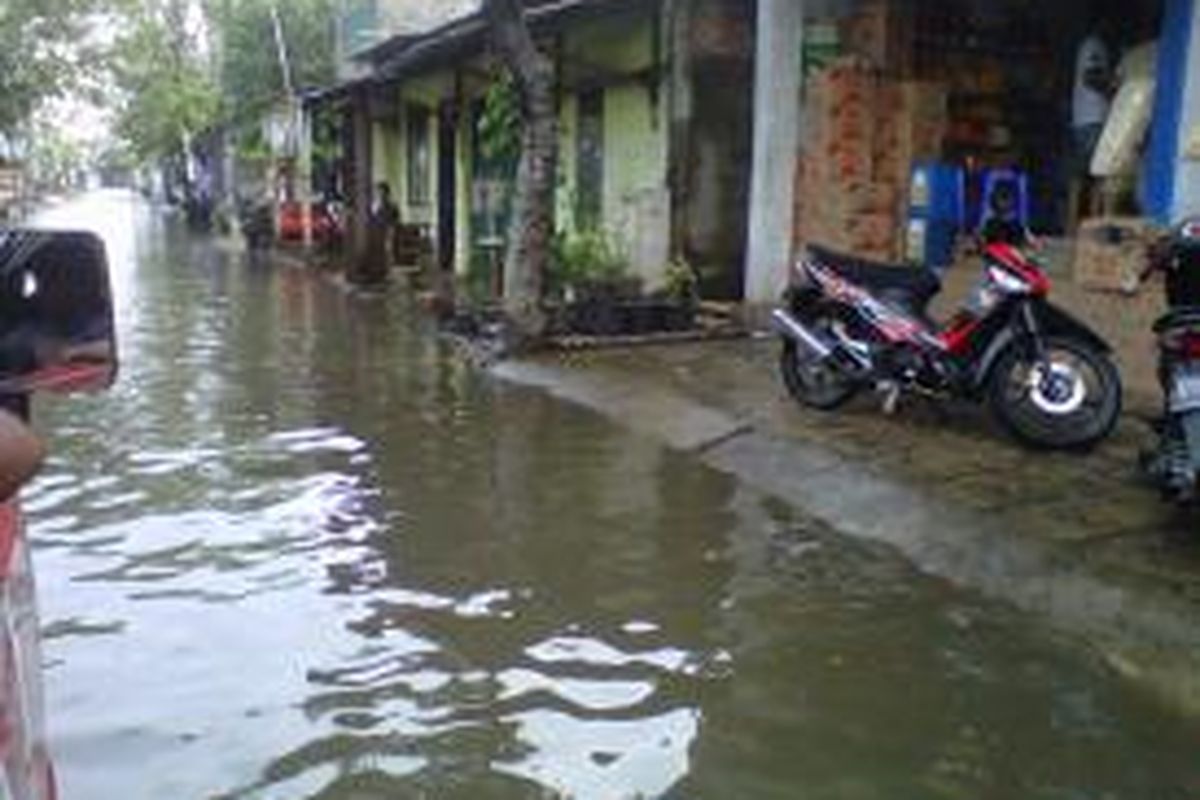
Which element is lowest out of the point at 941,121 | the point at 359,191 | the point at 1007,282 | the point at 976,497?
the point at 976,497

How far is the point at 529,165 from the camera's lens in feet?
46.4

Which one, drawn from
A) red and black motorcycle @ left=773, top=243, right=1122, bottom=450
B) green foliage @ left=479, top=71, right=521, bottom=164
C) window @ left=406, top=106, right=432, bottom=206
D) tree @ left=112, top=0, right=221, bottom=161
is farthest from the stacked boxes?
tree @ left=112, top=0, right=221, bottom=161

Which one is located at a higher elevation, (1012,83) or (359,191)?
(1012,83)

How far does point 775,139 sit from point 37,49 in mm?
36438

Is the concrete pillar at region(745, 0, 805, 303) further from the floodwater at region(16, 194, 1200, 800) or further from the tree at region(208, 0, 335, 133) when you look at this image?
the tree at region(208, 0, 335, 133)

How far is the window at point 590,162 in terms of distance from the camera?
727 inches

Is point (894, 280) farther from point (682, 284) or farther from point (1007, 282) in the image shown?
point (682, 284)

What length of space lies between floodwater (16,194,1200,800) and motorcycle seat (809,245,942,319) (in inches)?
62.4

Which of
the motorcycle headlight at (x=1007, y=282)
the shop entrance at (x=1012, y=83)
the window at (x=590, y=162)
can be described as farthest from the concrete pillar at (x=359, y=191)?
the motorcycle headlight at (x=1007, y=282)

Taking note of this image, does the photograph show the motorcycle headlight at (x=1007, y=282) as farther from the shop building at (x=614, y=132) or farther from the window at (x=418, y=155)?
the window at (x=418, y=155)

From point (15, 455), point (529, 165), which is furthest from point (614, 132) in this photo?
point (15, 455)

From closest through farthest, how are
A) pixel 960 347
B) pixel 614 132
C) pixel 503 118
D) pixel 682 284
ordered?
pixel 960 347 < pixel 682 284 < pixel 614 132 < pixel 503 118

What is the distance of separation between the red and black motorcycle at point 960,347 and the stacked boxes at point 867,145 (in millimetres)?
2662

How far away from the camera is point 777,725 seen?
5.42 meters
